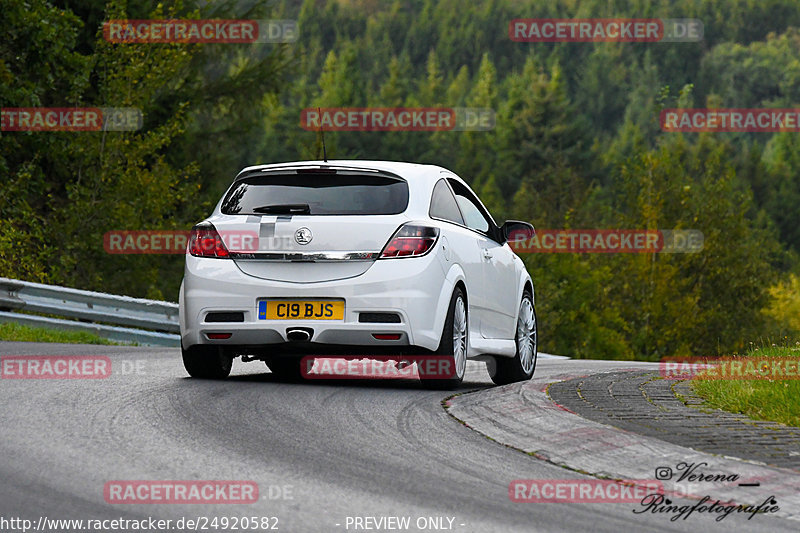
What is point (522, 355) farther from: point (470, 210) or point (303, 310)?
point (303, 310)

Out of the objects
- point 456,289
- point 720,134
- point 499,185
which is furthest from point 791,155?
point 456,289

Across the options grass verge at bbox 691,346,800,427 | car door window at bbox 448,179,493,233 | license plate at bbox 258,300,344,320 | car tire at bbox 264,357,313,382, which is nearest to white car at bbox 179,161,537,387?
license plate at bbox 258,300,344,320

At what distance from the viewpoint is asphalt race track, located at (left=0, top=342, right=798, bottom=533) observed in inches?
203

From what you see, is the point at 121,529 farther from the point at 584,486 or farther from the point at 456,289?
the point at 456,289

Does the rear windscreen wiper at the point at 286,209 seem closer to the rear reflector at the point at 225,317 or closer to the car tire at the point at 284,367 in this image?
→ the rear reflector at the point at 225,317

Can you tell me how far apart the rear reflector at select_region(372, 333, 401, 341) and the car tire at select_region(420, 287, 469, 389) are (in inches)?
14.6

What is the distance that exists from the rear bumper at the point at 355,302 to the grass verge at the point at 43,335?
6675 millimetres

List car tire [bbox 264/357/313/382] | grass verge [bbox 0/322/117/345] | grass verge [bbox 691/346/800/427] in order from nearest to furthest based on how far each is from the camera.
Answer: grass verge [bbox 691/346/800/427]
car tire [bbox 264/357/313/382]
grass verge [bbox 0/322/117/345]

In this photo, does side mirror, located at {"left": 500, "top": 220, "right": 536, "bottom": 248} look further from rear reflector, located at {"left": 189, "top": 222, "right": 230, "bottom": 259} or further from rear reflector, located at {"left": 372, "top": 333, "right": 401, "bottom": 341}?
rear reflector, located at {"left": 189, "top": 222, "right": 230, "bottom": 259}

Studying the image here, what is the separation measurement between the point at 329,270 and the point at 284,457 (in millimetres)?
2983

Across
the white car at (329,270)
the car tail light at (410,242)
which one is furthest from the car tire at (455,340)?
the car tail light at (410,242)

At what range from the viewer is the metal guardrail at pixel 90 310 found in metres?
16.6

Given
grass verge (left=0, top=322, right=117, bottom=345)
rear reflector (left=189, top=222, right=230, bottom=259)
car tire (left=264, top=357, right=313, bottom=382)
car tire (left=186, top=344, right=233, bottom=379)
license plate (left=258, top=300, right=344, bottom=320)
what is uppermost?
rear reflector (left=189, top=222, right=230, bottom=259)

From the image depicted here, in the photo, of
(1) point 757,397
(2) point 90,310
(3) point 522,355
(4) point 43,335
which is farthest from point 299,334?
(2) point 90,310
